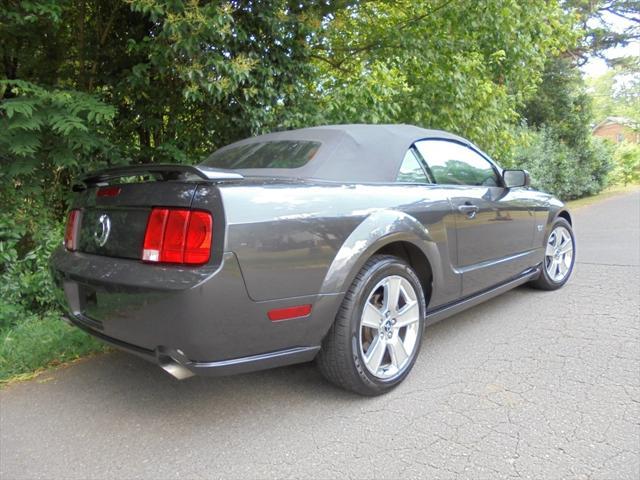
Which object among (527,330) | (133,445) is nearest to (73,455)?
(133,445)

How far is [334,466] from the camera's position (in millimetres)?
2221

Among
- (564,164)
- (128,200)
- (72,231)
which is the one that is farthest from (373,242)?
(564,164)

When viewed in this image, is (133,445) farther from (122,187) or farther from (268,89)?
(268,89)

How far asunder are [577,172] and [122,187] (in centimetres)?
1498

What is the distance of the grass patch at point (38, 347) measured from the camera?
3.25 m

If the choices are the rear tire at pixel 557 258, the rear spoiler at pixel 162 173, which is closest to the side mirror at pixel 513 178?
the rear tire at pixel 557 258

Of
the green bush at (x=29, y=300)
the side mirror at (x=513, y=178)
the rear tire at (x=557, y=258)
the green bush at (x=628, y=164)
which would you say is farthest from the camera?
the green bush at (x=628, y=164)

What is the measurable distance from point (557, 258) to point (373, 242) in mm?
3021

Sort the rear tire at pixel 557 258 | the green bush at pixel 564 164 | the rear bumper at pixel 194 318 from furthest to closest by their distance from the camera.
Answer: the green bush at pixel 564 164 → the rear tire at pixel 557 258 → the rear bumper at pixel 194 318

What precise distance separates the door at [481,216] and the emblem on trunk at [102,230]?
80.6 inches

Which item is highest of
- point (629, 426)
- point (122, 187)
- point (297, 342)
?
point (122, 187)

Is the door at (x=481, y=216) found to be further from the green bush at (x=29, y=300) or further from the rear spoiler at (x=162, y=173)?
the green bush at (x=29, y=300)

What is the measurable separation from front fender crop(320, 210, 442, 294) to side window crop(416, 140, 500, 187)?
62 cm

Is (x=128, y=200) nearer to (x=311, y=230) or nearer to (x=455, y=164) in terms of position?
(x=311, y=230)
